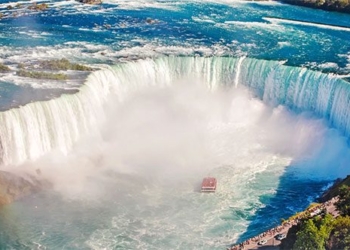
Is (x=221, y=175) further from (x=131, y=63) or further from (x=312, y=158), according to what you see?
(x=131, y=63)

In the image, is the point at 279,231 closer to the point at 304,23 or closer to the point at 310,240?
the point at 310,240

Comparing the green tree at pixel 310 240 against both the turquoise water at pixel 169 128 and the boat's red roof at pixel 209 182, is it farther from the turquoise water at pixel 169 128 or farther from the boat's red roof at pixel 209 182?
the boat's red roof at pixel 209 182

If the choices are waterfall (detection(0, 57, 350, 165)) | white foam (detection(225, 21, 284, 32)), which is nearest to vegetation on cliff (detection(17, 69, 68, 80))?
waterfall (detection(0, 57, 350, 165))

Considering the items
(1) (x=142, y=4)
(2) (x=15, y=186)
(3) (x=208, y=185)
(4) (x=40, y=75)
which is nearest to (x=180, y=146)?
(3) (x=208, y=185)

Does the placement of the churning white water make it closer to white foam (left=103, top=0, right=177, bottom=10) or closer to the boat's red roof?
the boat's red roof

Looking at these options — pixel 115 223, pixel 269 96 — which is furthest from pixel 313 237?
pixel 269 96
